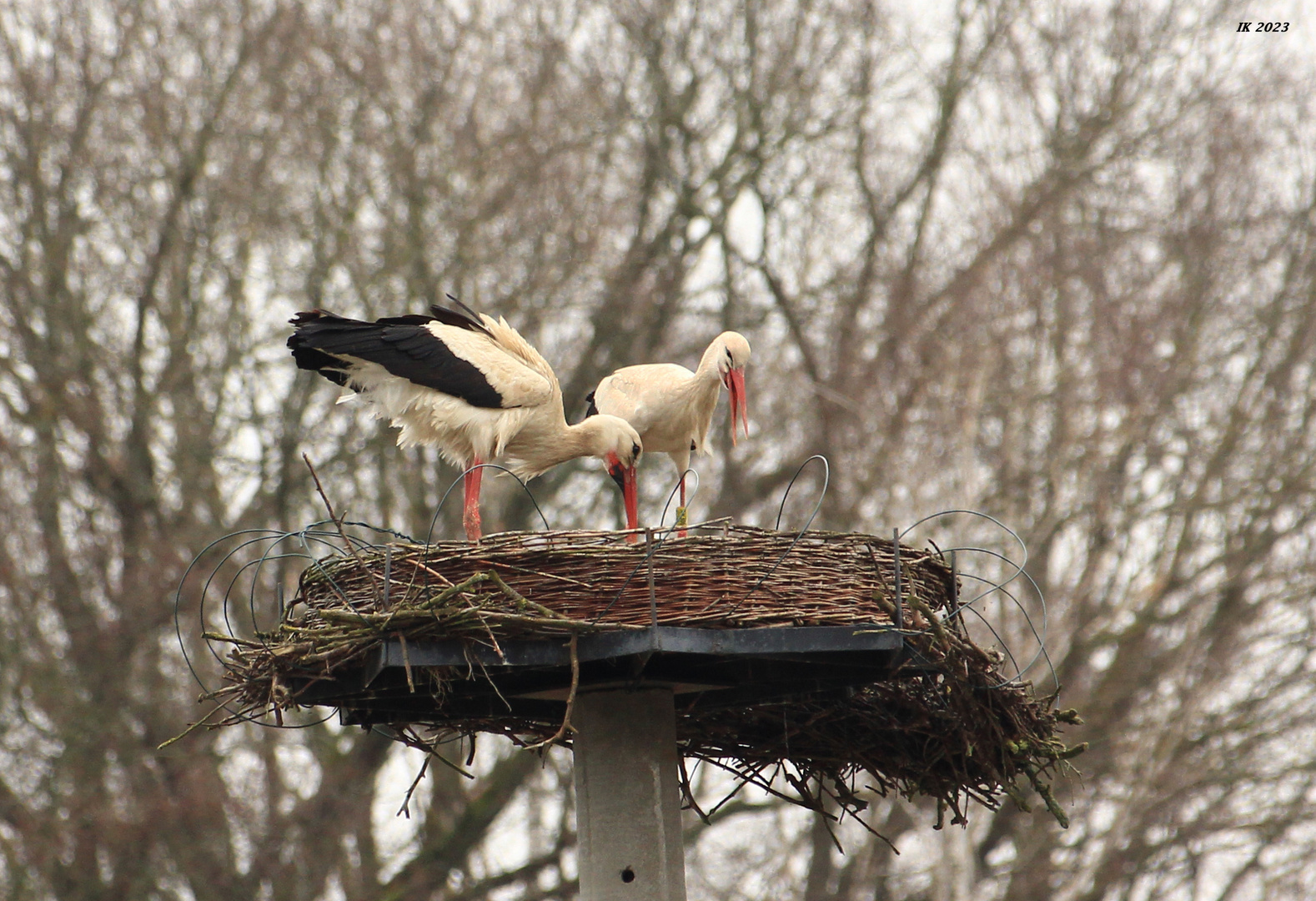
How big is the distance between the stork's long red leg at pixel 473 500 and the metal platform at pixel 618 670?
88 cm

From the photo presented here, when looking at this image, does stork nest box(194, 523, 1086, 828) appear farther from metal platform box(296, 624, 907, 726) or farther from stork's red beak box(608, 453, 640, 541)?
stork's red beak box(608, 453, 640, 541)

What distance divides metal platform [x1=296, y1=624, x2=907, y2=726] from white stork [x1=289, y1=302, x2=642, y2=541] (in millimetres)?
1073

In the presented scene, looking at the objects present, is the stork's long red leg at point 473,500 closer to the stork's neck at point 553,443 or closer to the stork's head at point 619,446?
the stork's neck at point 553,443

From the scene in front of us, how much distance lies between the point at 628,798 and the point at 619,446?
1.94 meters

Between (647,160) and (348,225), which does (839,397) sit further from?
(348,225)

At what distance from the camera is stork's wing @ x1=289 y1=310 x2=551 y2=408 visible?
8.26 meters

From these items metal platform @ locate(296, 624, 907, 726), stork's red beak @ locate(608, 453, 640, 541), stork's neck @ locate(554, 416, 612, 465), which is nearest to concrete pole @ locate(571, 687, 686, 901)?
metal platform @ locate(296, 624, 907, 726)

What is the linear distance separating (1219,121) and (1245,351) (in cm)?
227

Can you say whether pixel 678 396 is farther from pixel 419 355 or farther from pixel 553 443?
pixel 419 355

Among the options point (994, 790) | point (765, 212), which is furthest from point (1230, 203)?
point (994, 790)

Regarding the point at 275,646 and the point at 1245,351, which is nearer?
the point at 275,646

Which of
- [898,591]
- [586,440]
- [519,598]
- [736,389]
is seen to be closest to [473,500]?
[586,440]

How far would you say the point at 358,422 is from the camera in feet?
52.9

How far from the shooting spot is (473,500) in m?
8.47
